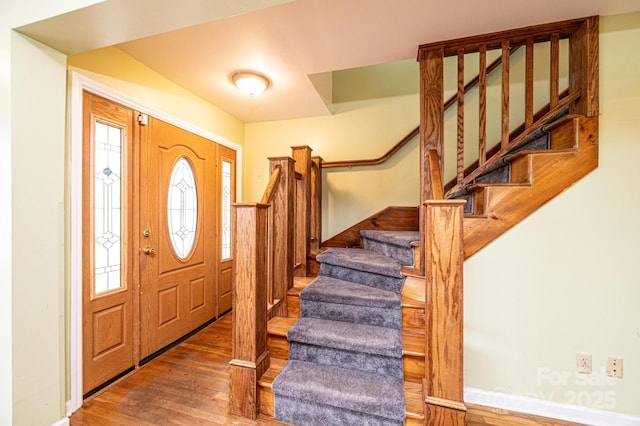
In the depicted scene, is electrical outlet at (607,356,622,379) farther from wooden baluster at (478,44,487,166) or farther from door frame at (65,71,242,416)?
door frame at (65,71,242,416)

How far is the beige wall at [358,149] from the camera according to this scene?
3020mm

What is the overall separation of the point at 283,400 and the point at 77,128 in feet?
6.96

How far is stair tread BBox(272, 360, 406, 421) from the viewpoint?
1436mm

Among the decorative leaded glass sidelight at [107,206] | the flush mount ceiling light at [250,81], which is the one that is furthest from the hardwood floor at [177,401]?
the flush mount ceiling light at [250,81]

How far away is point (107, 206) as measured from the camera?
75.7 inches

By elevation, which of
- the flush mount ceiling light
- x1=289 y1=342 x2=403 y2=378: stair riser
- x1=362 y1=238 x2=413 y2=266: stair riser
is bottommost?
x1=289 y1=342 x2=403 y2=378: stair riser

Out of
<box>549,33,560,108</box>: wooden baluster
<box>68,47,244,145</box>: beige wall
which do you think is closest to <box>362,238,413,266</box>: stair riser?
<box>549,33,560,108</box>: wooden baluster

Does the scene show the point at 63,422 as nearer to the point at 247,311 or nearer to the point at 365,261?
the point at 247,311

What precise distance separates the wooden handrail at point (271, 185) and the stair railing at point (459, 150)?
3.41ft

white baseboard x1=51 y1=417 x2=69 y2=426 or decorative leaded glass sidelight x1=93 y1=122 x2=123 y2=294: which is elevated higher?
decorative leaded glass sidelight x1=93 y1=122 x2=123 y2=294

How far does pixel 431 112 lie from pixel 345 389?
75.4 inches

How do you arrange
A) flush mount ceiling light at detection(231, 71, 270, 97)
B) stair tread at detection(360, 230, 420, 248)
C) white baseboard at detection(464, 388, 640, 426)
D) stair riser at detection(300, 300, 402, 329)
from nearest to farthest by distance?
white baseboard at detection(464, 388, 640, 426), stair riser at detection(300, 300, 402, 329), stair tread at detection(360, 230, 420, 248), flush mount ceiling light at detection(231, 71, 270, 97)

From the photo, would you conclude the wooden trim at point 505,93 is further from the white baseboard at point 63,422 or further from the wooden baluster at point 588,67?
the white baseboard at point 63,422

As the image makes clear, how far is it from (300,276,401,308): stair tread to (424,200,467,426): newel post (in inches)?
19.1
